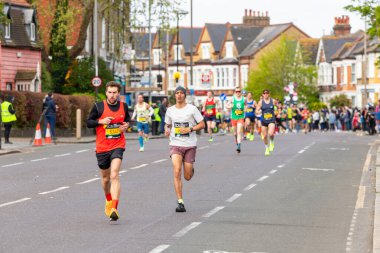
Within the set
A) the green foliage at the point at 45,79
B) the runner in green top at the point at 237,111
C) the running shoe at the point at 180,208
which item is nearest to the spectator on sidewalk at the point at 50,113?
the runner in green top at the point at 237,111

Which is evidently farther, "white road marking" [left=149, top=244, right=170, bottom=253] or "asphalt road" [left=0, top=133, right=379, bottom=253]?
"asphalt road" [left=0, top=133, right=379, bottom=253]

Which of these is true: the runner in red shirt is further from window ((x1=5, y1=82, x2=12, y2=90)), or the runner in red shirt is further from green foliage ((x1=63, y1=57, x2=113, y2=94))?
green foliage ((x1=63, y1=57, x2=113, y2=94))

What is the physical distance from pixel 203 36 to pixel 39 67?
7083 centimetres

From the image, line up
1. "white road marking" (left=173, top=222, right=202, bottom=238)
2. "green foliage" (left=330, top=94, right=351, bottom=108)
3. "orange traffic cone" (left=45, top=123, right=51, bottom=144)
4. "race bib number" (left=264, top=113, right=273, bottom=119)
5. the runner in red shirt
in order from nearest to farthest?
"white road marking" (left=173, top=222, right=202, bottom=238) < the runner in red shirt < "race bib number" (left=264, top=113, right=273, bottom=119) < "orange traffic cone" (left=45, top=123, right=51, bottom=144) < "green foliage" (left=330, top=94, right=351, bottom=108)

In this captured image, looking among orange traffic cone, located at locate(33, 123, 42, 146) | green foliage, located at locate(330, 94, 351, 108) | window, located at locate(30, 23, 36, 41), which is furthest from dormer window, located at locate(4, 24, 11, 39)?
green foliage, located at locate(330, 94, 351, 108)

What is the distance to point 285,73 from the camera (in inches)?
4190

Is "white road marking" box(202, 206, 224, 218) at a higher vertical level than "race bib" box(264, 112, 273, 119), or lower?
lower

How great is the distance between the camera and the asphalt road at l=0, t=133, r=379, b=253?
11.9m

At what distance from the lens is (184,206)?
15.6 meters

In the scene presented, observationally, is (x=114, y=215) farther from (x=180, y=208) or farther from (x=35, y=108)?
(x=35, y=108)

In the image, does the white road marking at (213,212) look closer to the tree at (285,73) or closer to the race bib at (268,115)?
the race bib at (268,115)

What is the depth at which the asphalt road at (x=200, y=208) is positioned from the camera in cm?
1187

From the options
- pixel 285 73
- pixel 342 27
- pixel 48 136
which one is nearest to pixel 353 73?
pixel 285 73

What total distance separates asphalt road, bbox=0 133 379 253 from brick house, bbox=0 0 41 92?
26.1 meters
